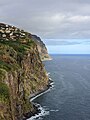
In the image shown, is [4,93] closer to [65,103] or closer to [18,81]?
[18,81]

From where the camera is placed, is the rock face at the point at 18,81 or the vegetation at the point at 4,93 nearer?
the vegetation at the point at 4,93

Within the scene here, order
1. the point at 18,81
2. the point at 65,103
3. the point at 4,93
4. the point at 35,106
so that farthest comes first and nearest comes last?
the point at 65,103, the point at 35,106, the point at 18,81, the point at 4,93

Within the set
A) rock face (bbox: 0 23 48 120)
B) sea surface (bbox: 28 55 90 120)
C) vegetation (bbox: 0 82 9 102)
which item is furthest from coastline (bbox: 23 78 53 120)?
vegetation (bbox: 0 82 9 102)

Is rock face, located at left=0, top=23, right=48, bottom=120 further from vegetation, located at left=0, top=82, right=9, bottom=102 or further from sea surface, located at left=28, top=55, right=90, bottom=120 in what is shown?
sea surface, located at left=28, top=55, right=90, bottom=120

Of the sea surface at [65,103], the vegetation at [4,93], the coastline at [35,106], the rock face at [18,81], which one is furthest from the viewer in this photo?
the sea surface at [65,103]

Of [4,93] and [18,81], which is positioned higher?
[18,81]

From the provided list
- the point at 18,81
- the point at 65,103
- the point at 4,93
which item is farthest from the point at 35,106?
the point at 4,93

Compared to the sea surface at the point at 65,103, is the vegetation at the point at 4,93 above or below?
above

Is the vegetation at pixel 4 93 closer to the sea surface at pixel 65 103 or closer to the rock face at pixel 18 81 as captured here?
the rock face at pixel 18 81

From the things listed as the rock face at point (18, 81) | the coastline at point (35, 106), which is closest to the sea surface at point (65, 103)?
the coastline at point (35, 106)

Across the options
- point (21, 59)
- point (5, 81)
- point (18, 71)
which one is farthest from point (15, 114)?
point (21, 59)

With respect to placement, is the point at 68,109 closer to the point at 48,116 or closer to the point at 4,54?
the point at 48,116
